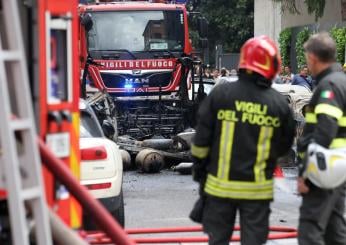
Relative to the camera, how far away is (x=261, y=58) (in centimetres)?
473

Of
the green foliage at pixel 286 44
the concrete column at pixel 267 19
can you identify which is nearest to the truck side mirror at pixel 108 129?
the green foliage at pixel 286 44

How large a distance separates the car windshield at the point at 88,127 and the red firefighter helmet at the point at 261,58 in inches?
100

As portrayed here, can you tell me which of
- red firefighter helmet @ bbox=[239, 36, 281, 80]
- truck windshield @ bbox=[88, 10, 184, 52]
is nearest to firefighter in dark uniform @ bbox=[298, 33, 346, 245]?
red firefighter helmet @ bbox=[239, 36, 281, 80]

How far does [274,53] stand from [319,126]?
56cm

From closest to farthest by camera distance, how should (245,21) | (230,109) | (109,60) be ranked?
(230,109), (109,60), (245,21)

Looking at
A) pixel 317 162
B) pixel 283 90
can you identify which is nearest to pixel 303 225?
pixel 317 162

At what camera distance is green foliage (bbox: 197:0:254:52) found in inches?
1947

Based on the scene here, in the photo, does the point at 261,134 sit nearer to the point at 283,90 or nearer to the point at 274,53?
the point at 274,53

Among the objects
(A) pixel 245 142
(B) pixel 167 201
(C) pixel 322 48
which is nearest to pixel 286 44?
(B) pixel 167 201

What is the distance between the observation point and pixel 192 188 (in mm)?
11312

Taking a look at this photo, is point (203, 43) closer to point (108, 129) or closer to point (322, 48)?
point (108, 129)

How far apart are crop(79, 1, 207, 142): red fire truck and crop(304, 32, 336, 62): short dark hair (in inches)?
345

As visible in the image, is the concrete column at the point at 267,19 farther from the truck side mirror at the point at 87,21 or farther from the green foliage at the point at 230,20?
the truck side mirror at the point at 87,21

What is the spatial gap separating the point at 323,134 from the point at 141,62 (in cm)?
1008
